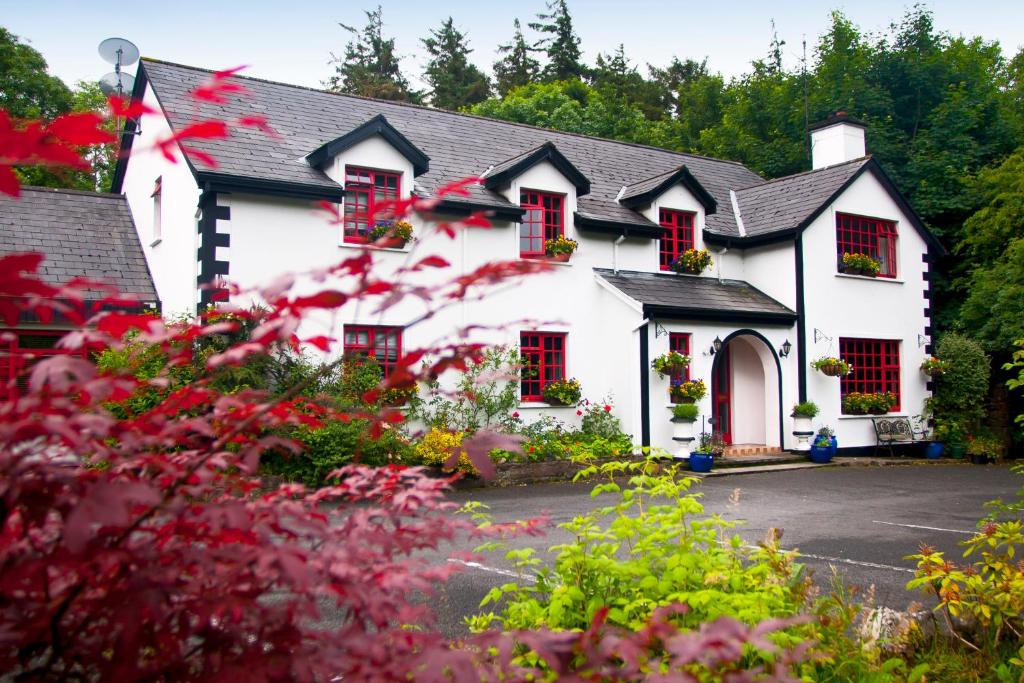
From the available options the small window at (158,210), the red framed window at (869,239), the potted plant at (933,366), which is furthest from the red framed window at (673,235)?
the small window at (158,210)

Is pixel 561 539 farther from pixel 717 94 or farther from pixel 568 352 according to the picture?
pixel 717 94

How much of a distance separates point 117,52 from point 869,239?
17768 mm

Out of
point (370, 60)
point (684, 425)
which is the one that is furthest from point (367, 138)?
point (370, 60)

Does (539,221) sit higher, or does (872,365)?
(539,221)

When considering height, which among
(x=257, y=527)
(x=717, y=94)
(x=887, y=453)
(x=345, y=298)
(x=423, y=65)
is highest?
(x=423, y=65)

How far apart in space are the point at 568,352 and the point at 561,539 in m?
8.18

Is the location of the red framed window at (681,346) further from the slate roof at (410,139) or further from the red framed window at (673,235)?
the slate roof at (410,139)

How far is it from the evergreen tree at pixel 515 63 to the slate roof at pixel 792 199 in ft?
90.8

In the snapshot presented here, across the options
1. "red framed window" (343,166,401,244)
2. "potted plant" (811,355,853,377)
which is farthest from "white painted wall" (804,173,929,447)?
"red framed window" (343,166,401,244)

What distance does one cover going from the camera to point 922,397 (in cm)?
1983

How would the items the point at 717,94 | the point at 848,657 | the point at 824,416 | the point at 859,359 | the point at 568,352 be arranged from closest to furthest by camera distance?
the point at 848,657, the point at 568,352, the point at 824,416, the point at 859,359, the point at 717,94

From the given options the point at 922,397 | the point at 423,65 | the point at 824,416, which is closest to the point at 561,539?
the point at 824,416

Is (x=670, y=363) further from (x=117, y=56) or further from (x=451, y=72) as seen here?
(x=451, y=72)

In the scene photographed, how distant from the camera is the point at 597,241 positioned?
675 inches
